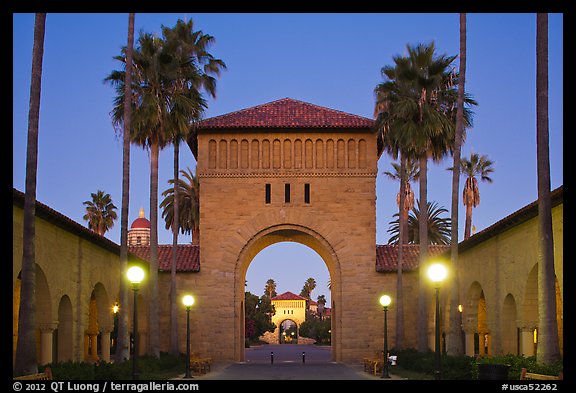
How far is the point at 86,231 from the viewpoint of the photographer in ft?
101

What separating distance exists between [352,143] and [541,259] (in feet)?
79.4

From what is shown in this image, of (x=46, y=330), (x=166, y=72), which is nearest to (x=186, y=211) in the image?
(x=166, y=72)

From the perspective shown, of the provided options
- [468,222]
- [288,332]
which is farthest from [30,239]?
[288,332]

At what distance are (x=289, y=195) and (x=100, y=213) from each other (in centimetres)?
3023

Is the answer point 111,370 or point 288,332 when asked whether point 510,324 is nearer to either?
point 111,370

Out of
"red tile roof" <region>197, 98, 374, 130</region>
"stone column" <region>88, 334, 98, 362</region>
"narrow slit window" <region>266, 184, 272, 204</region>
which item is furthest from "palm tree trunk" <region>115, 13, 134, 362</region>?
"narrow slit window" <region>266, 184, 272, 204</region>

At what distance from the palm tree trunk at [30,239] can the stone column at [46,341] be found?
25.7ft

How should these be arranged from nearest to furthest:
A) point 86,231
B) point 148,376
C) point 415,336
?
point 148,376 → point 86,231 → point 415,336

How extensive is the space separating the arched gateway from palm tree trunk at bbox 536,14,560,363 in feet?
74.8

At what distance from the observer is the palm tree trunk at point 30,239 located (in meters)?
19.4

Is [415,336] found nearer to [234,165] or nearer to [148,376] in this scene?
[234,165]

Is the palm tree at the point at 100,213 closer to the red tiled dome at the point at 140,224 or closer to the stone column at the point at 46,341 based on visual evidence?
the red tiled dome at the point at 140,224

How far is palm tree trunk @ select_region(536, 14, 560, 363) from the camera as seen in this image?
66.6ft
